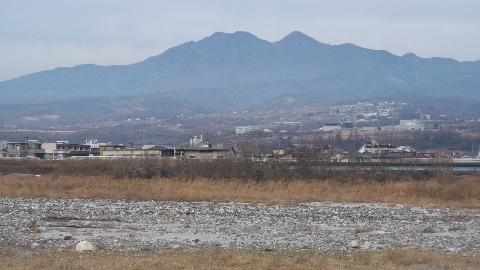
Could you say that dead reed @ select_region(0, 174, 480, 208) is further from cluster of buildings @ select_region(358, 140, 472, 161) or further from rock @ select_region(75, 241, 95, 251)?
cluster of buildings @ select_region(358, 140, 472, 161)

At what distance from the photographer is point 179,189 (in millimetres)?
41219

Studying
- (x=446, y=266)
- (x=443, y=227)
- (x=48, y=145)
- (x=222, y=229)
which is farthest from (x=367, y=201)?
(x=48, y=145)

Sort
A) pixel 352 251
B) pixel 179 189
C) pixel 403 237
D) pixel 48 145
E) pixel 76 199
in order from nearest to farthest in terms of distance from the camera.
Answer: pixel 352 251, pixel 403 237, pixel 76 199, pixel 179 189, pixel 48 145

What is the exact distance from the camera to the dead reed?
3803 cm

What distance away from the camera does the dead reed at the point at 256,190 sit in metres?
38.0

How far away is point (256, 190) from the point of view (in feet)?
141

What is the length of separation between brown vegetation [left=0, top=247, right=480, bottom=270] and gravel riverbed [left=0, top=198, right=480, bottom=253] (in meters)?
1.62

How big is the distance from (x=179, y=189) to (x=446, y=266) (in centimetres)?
2729

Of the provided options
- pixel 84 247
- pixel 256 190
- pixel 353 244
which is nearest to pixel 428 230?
pixel 353 244

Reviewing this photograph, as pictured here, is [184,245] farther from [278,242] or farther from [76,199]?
[76,199]

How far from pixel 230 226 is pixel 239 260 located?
9322 mm

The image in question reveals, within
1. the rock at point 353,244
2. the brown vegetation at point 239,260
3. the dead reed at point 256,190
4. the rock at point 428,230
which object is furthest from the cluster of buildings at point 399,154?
the brown vegetation at point 239,260

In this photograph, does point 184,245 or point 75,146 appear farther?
point 75,146

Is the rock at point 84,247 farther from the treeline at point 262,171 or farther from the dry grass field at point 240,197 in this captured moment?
the treeline at point 262,171
